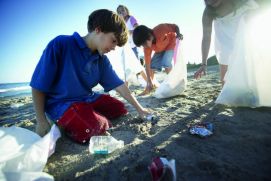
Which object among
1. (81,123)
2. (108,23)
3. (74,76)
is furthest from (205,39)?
(81,123)

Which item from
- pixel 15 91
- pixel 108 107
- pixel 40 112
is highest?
pixel 40 112

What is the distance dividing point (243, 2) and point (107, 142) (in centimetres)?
209

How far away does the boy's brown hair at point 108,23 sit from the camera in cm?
179

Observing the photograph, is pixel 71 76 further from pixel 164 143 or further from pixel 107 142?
pixel 164 143

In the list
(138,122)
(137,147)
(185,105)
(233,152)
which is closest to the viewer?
(233,152)

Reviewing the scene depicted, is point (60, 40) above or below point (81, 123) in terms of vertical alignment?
above

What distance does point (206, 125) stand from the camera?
179 cm

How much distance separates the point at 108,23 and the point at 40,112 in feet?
3.06

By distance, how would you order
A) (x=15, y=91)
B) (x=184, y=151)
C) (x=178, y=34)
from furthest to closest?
(x=15, y=91)
(x=178, y=34)
(x=184, y=151)

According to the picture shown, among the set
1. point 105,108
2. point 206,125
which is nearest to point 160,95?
point 105,108

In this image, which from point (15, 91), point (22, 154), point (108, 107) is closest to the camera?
point (22, 154)

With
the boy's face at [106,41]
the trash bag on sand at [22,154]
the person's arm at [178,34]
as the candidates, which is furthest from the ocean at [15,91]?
the trash bag on sand at [22,154]

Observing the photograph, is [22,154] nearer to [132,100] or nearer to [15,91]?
[132,100]

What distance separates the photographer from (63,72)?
1864mm
